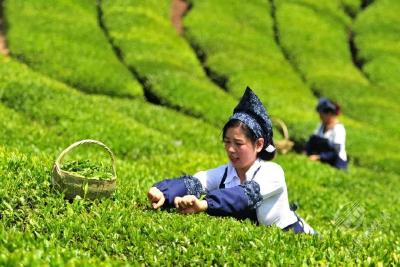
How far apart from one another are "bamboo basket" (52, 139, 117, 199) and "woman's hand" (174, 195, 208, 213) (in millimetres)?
984

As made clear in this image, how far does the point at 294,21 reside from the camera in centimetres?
5322

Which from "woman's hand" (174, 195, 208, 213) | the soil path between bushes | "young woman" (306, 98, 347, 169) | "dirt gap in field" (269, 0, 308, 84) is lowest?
the soil path between bushes

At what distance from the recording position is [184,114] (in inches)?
1240

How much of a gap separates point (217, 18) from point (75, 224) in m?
43.8

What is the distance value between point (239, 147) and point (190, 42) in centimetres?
→ 3860

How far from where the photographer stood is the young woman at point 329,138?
16.6 meters

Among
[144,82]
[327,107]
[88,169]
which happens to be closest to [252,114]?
[88,169]

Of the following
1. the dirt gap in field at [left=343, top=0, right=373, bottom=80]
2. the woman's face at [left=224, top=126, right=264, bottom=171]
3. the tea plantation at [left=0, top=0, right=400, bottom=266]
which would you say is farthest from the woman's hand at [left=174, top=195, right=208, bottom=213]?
the dirt gap in field at [left=343, top=0, right=373, bottom=80]

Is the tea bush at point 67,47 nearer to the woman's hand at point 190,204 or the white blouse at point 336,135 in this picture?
the white blouse at point 336,135

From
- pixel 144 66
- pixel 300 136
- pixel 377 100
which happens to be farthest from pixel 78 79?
pixel 377 100

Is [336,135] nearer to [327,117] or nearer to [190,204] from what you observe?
[327,117]

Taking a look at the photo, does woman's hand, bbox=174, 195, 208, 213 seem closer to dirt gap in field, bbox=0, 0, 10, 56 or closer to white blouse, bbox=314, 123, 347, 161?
white blouse, bbox=314, 123, 347, 161

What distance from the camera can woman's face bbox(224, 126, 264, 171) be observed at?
7.96 m

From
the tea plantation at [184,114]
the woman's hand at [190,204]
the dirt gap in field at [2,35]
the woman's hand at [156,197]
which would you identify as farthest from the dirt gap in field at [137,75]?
the woman's hand at [190,204]
